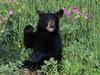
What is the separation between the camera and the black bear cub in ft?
22.9

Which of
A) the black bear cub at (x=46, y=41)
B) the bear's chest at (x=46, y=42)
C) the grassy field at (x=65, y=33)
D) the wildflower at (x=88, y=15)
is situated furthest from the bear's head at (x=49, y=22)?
the wildflower at (x=88, y=15)

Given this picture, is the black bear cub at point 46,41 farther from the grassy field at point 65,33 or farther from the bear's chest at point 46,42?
the grassy field at point 65,33

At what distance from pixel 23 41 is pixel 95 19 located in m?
1.55

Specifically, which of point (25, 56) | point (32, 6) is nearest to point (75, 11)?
point (32, 6)

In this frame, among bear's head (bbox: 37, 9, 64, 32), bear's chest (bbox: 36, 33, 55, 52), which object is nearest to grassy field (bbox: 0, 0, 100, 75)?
bear's chest (bbox: 36, 33, 55, 52)

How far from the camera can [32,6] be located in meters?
8.59

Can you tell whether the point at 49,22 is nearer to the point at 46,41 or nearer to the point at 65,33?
the point at 46,41

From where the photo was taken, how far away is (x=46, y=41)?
277 inches

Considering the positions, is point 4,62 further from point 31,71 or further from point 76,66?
point 76,66

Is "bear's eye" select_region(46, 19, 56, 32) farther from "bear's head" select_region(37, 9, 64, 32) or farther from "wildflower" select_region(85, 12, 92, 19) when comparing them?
"wildflower" select_region(85, 12, 92, 19)

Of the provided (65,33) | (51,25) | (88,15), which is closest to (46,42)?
(51,25)

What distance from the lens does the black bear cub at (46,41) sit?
22.9 feet

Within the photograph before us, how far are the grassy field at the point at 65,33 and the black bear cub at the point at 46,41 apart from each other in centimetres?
21

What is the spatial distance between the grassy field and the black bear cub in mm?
206
